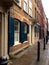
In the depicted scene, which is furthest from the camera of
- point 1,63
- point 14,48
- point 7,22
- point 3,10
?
point 14,48

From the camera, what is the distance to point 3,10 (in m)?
12.5

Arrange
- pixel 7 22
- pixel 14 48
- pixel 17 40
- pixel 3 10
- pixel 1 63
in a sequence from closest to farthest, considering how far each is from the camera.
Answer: pixel 1 63, pixel 3 10, pixel 7 22, pixel 14 48, pixel 17 40

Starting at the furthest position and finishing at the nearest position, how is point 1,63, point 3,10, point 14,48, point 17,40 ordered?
point 17,40 < point 14,48 < point 3,10 < point 1,63

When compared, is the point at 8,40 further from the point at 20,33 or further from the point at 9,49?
the point at 20,33

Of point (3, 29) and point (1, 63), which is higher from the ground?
point (3, 29)

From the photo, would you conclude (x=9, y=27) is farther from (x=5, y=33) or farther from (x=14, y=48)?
(x=14, y=48)

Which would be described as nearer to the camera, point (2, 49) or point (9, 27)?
point (2, 49)

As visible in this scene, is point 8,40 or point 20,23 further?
point 20,23

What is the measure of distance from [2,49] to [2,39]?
588 mm

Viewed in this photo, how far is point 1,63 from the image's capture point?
5.66 m

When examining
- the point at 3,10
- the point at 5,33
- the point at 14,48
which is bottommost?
the point at 14,48

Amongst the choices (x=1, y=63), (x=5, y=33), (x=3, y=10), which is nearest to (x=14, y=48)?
(x=5, y=33)

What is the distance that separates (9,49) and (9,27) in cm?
140

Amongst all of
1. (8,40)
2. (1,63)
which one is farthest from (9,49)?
(1,63)
